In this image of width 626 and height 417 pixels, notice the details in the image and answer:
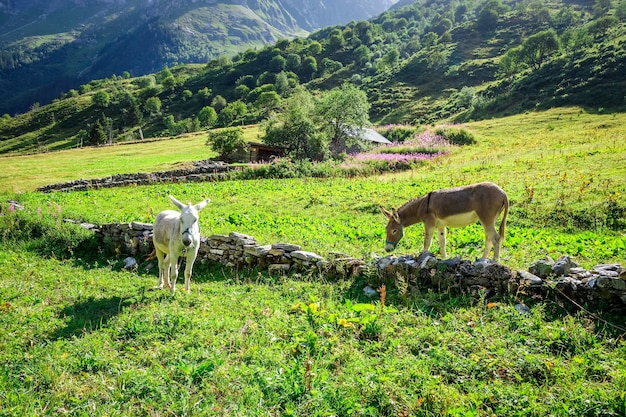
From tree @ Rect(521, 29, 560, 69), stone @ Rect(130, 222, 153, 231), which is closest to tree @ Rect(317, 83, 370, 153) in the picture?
stone @ Rect(130, 222, 153, 231)

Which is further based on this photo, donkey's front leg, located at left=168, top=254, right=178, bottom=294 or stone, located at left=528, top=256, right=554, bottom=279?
donkey's front leg, located at left=168, top=254, right=178, bottom=294

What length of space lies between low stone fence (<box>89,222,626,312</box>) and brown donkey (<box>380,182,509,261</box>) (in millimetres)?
1819

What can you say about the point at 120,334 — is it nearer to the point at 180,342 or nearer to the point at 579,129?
the point at 180,342

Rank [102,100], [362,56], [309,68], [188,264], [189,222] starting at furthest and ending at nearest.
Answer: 1. [309,68]
2. [362,56]
3. [102,100]
4. [188,264]
5. [189,222]

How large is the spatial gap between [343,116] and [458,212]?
39.8 metres

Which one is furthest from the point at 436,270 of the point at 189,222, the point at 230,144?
the point at 230,144

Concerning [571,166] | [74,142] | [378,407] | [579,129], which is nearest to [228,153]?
[571,166]

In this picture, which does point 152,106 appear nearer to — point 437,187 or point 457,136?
point 457,136

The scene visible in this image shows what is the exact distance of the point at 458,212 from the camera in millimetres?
10625

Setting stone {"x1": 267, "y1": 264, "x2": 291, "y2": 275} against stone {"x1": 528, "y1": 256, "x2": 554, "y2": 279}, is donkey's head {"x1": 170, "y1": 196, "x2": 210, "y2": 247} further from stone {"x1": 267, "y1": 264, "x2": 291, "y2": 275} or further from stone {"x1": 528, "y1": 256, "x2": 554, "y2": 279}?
stone {"x1": 528, "y1": 256, "x2": 554, "y2": 279}

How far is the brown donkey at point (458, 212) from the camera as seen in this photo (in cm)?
1034

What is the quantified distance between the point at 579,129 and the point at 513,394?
48.9m

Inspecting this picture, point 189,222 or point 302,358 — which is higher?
point 189,222

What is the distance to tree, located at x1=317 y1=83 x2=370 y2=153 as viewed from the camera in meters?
47.9
